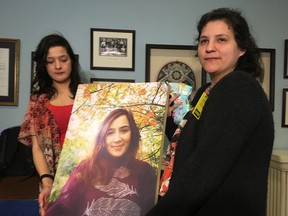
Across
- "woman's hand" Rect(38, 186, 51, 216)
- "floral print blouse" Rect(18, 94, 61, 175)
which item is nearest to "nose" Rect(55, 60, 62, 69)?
"floral print blouse" Rect(18, 94, 61, 175)

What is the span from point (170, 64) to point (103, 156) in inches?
41.0

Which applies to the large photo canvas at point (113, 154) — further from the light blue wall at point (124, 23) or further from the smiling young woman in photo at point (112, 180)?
the light blue wall at point (124, 23)

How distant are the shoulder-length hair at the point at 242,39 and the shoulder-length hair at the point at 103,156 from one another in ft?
1.37

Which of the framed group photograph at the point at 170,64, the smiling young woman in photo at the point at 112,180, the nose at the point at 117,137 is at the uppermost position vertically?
the framed group photograph at the point at 170,64

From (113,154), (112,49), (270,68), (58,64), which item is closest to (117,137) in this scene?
(113,154)

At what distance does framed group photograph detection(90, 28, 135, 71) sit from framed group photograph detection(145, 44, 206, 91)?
122 millimetres

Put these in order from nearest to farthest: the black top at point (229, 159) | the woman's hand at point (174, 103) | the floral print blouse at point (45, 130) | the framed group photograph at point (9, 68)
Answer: the black top at point (229, 159)
the woman's hand at point (174, 103)
the floral print blouse at point (45, 130)
the framed group photograph at point (9, 68)

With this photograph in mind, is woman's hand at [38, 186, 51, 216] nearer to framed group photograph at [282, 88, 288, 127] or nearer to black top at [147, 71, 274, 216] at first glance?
black top at [147, 71, 274, 216]

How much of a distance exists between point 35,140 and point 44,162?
0.11m

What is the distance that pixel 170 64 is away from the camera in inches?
76.2

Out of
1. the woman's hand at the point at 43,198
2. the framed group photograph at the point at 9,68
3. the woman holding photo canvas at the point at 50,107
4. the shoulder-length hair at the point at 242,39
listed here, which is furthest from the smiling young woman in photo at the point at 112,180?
the framed group photograph at the point at 9,68

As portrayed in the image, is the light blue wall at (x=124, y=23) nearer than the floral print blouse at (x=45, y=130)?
No

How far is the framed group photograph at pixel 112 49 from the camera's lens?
1.88 metres

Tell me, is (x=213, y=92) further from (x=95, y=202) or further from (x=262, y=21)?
(x=262, y=21)
